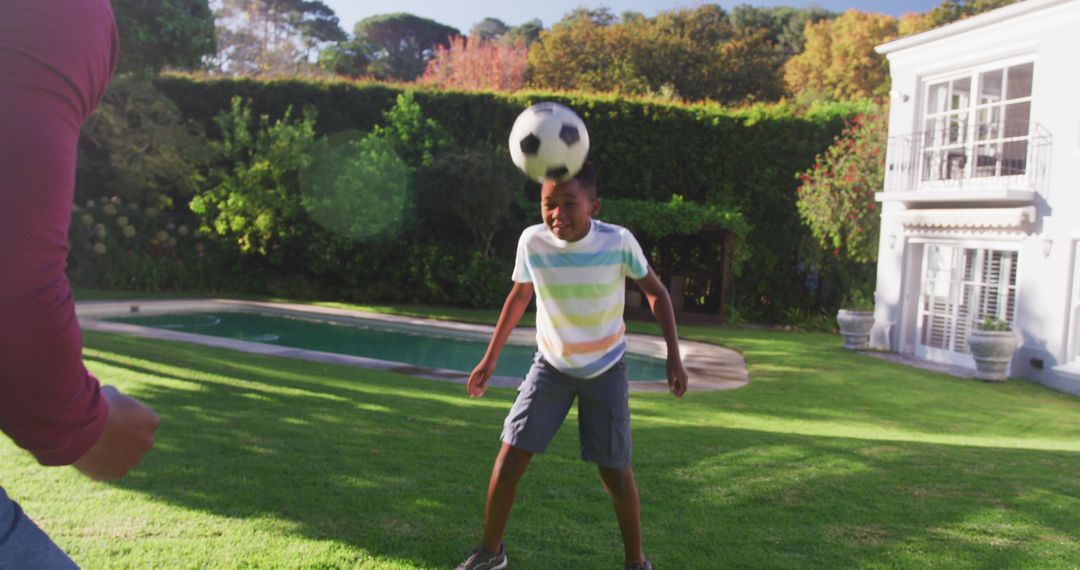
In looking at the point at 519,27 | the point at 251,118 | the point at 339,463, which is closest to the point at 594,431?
the point at 339,463

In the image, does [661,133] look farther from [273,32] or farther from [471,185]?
[273,32]

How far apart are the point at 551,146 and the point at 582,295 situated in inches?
23.8

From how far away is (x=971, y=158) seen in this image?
13.1m

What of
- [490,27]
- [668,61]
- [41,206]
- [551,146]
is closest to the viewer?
[41,206]

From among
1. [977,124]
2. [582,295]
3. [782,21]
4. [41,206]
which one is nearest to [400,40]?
[782,21]

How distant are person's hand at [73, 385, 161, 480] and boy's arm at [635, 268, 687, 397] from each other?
85.2 inches

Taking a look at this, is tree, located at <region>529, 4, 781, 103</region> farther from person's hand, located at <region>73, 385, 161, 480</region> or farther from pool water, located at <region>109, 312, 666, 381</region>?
person's hand, located at <region>73, 385, 161, 480</region>

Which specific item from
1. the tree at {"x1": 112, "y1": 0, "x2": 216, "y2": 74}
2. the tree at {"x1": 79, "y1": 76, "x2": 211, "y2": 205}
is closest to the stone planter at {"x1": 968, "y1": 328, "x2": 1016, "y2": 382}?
the tree at {"x1": 112, "y1": 0, "x2": 216, "y2": 74}

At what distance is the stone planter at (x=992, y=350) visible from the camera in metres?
11.3

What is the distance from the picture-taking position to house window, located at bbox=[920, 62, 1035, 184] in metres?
12.6

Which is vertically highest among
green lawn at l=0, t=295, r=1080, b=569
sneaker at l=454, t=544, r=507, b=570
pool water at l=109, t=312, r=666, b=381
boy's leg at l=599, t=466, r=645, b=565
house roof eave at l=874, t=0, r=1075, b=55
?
house roof eave at l=874, t=0, r=1075, b=55

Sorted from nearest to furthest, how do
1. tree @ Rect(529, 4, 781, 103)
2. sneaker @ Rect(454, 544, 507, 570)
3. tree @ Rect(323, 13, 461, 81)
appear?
sneaker @ Rect(454, 544, 507, 570)
tree @ Rect(529, 4, 781, 103)
tree @ Rect(323, 13, 461, 81)

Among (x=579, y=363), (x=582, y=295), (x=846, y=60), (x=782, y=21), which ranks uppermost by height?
(x=782, y=21)

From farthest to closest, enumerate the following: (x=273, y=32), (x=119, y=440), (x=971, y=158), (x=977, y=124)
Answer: (x=273, y=32) → (x=971, y=158) → (x=977, y=124) → (x=119, y=440)
